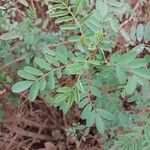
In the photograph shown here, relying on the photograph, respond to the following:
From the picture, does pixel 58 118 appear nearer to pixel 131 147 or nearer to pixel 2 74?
pixel 2 74

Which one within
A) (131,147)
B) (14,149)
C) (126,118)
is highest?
(131,147)

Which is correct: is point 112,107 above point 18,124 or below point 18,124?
above

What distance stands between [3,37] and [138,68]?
0.55 m

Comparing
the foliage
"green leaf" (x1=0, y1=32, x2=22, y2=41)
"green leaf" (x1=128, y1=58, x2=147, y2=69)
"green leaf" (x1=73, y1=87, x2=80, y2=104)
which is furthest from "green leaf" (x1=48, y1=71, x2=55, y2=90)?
"green leaf" (x1=0, y1=32, x2=22, y2=41)

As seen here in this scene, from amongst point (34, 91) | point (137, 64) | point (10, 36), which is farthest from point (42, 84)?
point (10, 36)

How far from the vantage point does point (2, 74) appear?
143cm

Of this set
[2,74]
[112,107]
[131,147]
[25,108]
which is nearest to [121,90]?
[112,107]

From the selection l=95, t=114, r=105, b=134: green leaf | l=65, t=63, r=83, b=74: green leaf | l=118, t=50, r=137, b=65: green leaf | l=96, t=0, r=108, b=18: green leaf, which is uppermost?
l=96, t=0, r=108, b=18: green leaf

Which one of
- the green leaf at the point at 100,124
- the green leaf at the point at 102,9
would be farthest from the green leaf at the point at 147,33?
the green leaf at the point at 100,124

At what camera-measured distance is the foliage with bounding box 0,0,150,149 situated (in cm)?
102

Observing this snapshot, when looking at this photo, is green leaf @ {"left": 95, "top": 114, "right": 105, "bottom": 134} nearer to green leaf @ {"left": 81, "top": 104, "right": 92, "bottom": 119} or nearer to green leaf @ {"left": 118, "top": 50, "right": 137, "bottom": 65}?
green leaf @ {"left": 81, "top": 104, "right": 92, "bottom": 119}

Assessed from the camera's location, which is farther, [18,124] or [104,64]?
[18,124]

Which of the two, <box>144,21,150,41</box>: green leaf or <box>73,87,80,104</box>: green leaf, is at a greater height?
<box>144,21,150,41</box>: green leaf

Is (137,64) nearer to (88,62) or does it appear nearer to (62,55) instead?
(88,62)
